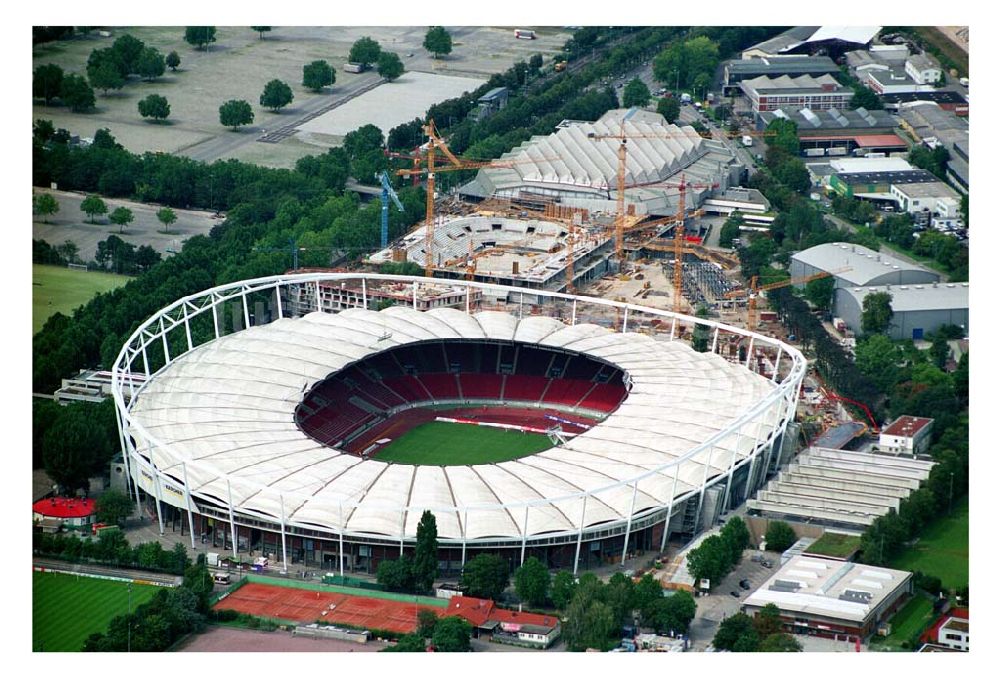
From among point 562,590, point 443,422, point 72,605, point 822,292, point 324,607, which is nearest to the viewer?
point 324,607

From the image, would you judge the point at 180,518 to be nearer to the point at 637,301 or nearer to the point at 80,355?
the point at 80,355

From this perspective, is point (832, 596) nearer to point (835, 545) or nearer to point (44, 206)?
point (835, 545)

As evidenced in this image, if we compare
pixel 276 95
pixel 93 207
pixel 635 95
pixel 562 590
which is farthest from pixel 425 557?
pixel 635 95

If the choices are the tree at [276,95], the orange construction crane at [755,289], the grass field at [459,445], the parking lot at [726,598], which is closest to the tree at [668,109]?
the tree at [276,95]

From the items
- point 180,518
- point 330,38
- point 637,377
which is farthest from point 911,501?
point 330,38

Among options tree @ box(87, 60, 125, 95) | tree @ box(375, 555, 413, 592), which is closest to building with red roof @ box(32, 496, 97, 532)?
tree @ box(375, 555, 413, 592)

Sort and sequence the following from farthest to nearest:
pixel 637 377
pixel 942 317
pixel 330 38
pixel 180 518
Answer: pixel 330 38 → pixel 942 317 → pixel 637 377 → pixel 180 518

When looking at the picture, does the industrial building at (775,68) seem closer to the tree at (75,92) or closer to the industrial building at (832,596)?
the tree at (75,92)
